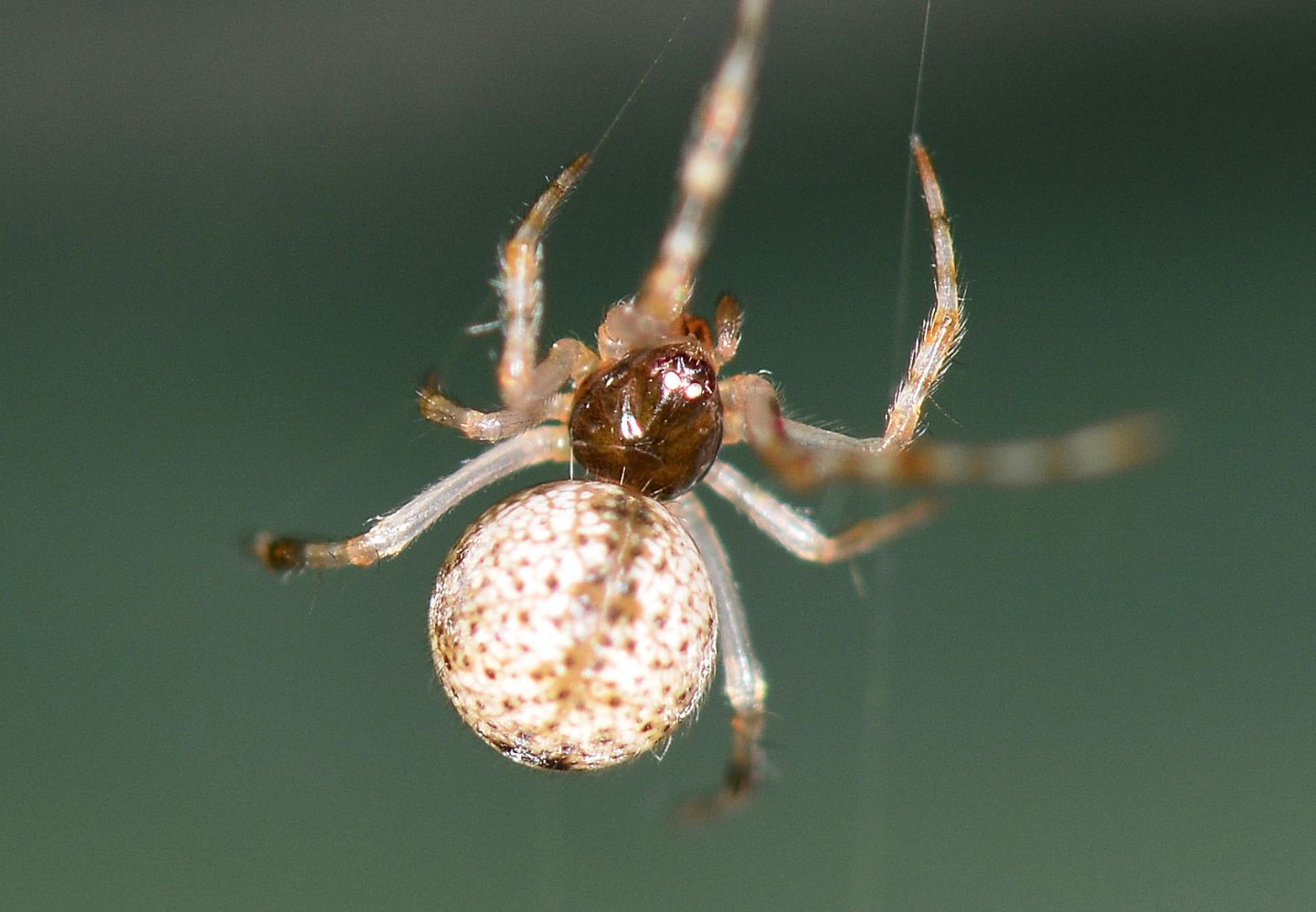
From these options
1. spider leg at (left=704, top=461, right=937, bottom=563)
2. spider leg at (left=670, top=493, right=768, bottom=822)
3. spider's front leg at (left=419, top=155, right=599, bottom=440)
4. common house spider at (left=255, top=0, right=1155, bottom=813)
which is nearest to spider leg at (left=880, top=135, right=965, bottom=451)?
common house spider at (left=255, top=0, right=1155, bottom=813)

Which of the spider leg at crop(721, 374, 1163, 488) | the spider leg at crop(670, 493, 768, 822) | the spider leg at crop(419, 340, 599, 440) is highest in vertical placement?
the spider leg at crop(419, 340, 599, 440)

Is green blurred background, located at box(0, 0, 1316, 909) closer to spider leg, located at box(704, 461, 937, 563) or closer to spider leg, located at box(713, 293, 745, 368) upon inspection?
spider leg, located at box(704, 461, 937, 563)

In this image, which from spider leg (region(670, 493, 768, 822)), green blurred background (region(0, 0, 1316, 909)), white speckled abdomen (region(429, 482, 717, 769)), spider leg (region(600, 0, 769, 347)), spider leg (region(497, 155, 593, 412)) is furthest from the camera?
green blurred background (region(0, 0, 1316, 909))

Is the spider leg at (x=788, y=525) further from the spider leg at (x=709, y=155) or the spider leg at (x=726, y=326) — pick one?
the spider leg at (x=709, y=155)

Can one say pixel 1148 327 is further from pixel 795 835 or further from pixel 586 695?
pixel 586 695

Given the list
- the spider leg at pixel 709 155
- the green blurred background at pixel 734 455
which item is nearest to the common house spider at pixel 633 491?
the spider leg at pixel 709 155

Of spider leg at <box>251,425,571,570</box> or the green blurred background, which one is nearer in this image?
spider leg at <box>251,425,571,570</box>

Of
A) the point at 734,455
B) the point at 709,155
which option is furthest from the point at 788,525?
the point at 734,455
